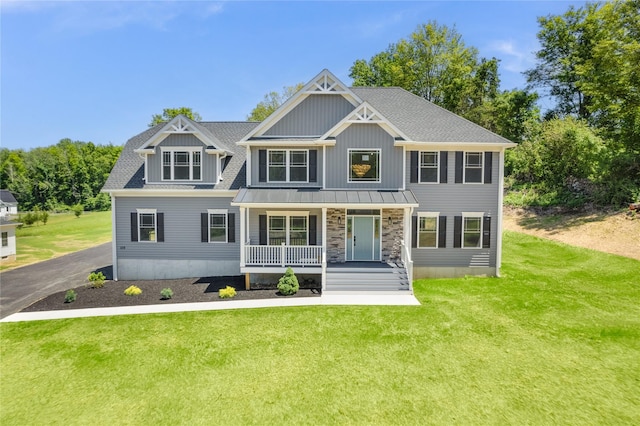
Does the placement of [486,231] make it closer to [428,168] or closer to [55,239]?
[428,168]

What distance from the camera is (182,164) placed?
55.0 ft

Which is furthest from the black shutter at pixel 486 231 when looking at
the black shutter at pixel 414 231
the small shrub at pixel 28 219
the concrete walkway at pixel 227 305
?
the small shrub at pixel 28 219

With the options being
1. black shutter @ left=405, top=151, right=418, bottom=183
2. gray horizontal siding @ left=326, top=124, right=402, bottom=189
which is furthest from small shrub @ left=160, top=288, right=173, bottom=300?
black shutter @ left=405, top=151, right=418, bottom=183

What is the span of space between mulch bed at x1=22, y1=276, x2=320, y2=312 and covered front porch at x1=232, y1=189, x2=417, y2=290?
1.32 metres

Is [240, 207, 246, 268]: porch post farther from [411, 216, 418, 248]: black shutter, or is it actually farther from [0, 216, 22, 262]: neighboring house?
[0, 216, 22, 262]: neighboring house

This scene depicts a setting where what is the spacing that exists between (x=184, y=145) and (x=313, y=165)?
267 inches

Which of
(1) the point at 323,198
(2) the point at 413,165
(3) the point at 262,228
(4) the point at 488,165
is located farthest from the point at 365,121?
(3) the point at 262,228

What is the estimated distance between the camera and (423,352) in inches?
357

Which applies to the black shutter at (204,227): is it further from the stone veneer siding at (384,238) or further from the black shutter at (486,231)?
the black shutter at (486,231)

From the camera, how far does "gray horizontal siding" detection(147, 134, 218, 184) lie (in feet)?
54.4

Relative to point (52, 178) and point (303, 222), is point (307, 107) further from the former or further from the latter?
point (52, 178)

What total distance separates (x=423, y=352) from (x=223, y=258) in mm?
11246

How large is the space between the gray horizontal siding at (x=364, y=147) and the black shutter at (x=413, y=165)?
79cm

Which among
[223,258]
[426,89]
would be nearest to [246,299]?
[223,258]
